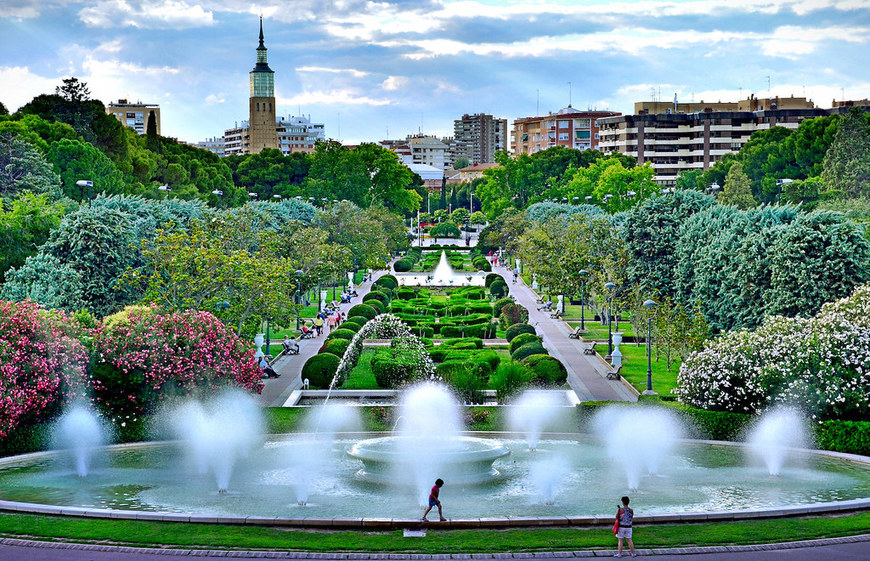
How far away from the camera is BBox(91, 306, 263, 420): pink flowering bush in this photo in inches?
1296

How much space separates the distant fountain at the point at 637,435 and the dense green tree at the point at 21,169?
44269mm

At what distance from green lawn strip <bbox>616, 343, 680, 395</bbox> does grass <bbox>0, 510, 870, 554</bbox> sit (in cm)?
1864

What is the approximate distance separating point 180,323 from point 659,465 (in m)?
14.9

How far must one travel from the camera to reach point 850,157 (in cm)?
9912

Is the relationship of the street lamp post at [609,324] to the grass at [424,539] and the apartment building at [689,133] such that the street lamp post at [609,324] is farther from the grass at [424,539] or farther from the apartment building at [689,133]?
the apartment building at [689,133]

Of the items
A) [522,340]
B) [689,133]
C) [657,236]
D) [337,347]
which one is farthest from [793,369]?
[689,133]

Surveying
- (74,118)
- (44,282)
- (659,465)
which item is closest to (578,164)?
(74,118)

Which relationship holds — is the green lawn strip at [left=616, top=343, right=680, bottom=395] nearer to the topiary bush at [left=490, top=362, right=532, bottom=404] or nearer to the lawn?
the lawn

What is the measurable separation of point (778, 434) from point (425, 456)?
10071mm

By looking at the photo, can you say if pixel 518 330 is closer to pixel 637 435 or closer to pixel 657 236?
pixel 657 236

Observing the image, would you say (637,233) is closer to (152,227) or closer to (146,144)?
(152,227)

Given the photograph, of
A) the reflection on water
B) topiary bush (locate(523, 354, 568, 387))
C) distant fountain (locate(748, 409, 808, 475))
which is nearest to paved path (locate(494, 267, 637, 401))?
topiary bush (locate(523, 354, 568, 387))

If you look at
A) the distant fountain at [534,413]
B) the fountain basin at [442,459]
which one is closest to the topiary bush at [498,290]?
the distant fountain at [534,413]

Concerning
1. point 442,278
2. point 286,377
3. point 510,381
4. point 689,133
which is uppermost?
point 689,133
